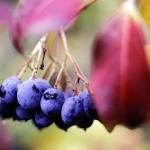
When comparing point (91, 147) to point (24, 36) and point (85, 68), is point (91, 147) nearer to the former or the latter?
point (85, 68)

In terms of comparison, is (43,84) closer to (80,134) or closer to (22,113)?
(22,113)

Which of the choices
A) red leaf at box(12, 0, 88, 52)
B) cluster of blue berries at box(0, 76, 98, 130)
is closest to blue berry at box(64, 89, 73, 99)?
cluster of blue berries at box(0, 76, 98, 130)

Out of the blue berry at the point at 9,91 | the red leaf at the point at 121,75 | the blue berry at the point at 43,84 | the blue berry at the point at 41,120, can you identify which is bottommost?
the blue berry at the point at 41,120

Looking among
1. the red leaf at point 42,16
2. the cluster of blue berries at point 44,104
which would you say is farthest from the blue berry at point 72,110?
the red leaf at point 42,16

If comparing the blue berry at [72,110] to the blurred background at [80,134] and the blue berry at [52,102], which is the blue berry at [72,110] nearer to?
the blue berry at [52,102]

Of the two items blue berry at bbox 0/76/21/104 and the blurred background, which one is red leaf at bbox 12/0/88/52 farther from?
the blurred background

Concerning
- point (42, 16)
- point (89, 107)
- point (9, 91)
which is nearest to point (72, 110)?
point (89, 107)

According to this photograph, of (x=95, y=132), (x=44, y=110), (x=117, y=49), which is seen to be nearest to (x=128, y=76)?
(x=117, y=49)
